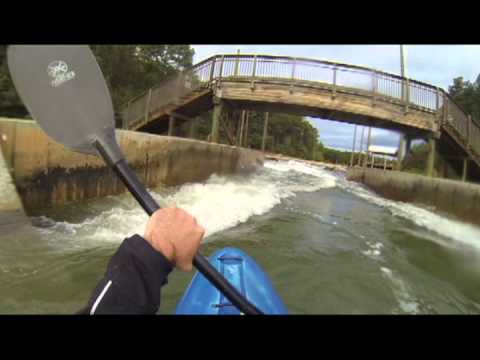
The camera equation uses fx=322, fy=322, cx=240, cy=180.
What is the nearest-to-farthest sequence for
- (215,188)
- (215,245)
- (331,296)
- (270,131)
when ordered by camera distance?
1. (331,296)
2. (215,245)
3. (215,188)
4. (270,131)

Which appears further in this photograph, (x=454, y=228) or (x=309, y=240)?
(x=454, y=228)

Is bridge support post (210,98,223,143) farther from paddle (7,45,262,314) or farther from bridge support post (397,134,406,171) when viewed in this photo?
paddle (7,45,262,314)

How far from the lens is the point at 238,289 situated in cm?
219

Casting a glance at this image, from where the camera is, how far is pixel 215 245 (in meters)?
3.85

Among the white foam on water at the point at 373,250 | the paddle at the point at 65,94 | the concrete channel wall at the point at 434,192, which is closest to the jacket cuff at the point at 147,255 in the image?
the paddle at the point at 65,94

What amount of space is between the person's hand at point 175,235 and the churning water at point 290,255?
176 centimetres

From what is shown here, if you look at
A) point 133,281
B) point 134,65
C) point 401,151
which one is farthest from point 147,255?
point 134,65

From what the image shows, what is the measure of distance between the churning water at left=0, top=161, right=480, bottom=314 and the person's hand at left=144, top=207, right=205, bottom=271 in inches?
69.3

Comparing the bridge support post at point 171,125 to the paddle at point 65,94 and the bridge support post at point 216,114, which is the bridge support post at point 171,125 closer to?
the bridge support post at point 216,114

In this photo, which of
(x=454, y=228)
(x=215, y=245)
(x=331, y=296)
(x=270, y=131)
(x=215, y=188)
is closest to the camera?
(x=331, y=296)
